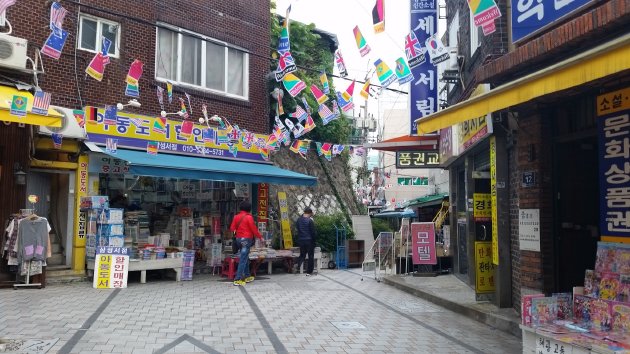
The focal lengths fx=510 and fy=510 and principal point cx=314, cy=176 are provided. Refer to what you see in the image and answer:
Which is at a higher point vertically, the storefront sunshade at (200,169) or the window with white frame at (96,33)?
the window with white frame at (96,33)

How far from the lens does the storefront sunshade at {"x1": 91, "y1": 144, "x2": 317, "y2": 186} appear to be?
36.6 ft

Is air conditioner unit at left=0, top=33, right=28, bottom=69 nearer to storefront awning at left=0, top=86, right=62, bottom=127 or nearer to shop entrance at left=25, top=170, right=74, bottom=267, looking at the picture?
storefront awning at left=0, top=86, right=62, bottom=127

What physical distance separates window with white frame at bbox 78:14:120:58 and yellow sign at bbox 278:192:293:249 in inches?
253

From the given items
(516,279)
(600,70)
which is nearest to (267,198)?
(516,279)

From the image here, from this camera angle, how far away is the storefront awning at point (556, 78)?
392cm

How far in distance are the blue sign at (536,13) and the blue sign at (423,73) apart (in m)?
5.57

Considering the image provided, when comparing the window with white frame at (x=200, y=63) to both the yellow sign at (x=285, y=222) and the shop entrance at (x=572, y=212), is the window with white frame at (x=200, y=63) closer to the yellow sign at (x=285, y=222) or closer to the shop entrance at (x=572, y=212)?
the yellow sign at (x=285, y=222)

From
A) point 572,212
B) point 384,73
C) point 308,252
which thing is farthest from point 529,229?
point 308,252

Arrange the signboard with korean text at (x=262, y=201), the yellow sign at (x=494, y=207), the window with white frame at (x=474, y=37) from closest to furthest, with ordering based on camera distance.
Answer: the yellow sign at (x=494, y=207)
the window with white frame at (x=474, y=37)
the signboard with korean text at (x=262, y=201)

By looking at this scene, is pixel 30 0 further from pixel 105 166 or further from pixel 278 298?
pixel 278 298

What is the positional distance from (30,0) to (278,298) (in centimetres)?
836

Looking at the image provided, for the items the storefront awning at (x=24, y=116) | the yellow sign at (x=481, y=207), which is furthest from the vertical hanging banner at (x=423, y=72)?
the storefront awning at (x=24, y=116)

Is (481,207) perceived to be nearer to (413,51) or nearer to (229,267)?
(413,51)

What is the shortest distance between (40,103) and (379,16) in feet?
21.0
